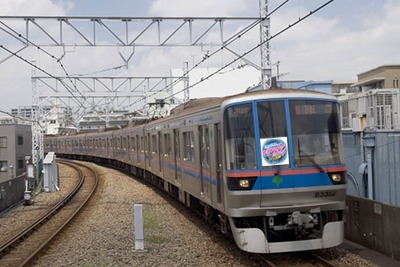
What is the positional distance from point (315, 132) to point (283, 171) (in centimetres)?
79

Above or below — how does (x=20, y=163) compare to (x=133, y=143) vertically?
below

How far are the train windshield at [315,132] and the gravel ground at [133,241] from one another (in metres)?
1.54

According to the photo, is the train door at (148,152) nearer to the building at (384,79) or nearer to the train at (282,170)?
the train at (282,170)

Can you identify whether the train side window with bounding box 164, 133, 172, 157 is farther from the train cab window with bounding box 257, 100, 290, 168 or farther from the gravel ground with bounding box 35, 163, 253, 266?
the train cab window with bounding box 257, 100, 290, 168

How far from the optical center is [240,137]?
7727 millimetres

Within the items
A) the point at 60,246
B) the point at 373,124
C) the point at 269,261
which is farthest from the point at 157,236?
the point at 373,124

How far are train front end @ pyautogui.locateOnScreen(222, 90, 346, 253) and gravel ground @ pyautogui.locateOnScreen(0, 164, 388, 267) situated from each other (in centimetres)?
58

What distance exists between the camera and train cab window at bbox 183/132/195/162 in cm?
1094

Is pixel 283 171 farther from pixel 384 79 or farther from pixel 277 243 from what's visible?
pixel 384 79

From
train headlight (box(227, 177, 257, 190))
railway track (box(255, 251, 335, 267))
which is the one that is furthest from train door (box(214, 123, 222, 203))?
railway track (box(255, 251, 335, 267))

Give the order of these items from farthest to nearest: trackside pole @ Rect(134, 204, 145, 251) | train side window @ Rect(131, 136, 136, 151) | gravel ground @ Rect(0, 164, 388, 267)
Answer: train side window @ Rect(131, 136, 136, 151)
trackside pole @ Rect(134, 204, 145, 251)
gravel ground @ Rect(0, 164, 388, 267)

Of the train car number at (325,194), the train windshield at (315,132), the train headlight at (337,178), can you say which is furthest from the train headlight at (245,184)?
the train headlight at (337,178)

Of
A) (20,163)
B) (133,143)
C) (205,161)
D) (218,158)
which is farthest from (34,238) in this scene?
(20,163)

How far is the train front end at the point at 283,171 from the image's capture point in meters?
7.54
